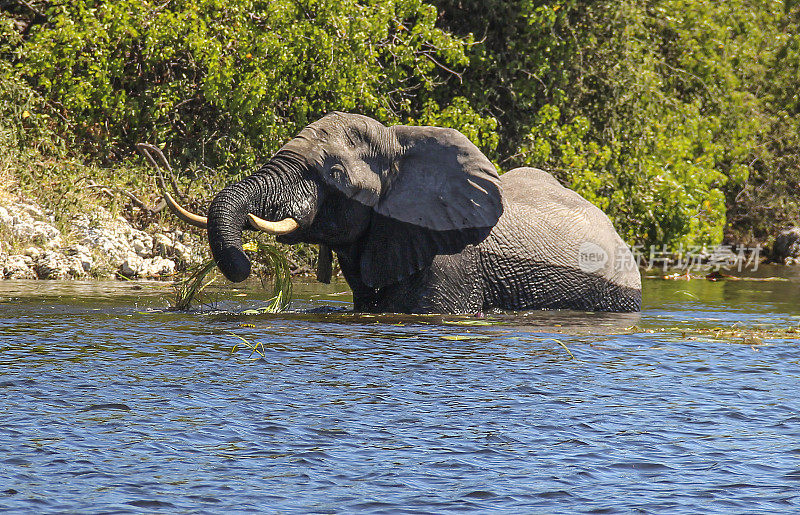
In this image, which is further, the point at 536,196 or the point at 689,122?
the point at 689,122

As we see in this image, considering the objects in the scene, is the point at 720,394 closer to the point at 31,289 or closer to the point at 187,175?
the point at 31,289

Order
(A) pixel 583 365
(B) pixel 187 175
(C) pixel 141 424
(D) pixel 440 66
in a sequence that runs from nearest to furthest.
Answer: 1. (C) pixel 141 424
2. (A) pixel 583 365
3. (B) pixel 187 175
4. (D) pixel 440 66

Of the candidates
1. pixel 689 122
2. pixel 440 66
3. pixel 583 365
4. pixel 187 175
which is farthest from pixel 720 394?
pixel 689 122

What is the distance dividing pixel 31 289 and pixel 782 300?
28.9ft

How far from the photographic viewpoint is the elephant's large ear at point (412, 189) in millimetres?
10531

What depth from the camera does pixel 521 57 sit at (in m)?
19.2

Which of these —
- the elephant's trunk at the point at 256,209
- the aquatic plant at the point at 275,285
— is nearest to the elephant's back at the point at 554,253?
the aquatic plant at the point at 275,285

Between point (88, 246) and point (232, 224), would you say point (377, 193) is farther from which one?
point (88, 246)

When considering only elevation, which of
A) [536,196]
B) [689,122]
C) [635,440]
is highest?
[689,122]

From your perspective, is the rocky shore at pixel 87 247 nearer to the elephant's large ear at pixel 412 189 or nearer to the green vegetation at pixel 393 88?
the green vegetation at pixel 393 88

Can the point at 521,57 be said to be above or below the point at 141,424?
above

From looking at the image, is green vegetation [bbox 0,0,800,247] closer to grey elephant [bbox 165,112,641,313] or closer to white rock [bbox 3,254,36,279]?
white rock [bbox 3,254,36,279]

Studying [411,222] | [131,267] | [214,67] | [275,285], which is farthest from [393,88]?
[411,222]

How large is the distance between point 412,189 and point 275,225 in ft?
4.71
